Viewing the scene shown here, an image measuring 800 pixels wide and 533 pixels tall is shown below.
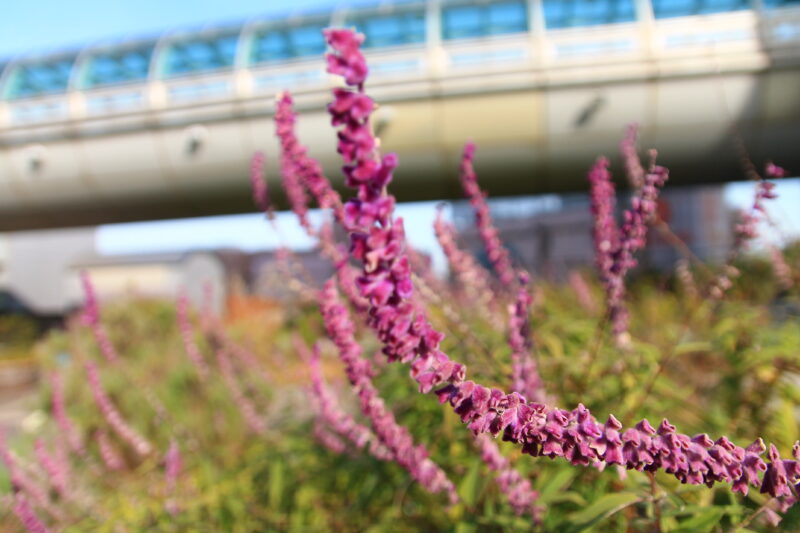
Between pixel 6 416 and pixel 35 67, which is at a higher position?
pixel 35 67

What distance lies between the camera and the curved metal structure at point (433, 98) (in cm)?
1023

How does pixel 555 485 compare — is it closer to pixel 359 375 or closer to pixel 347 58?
pixel 359 375

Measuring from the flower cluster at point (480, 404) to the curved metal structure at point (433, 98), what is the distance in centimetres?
1003

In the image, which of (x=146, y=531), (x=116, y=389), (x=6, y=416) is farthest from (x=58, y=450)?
(x=6, y=416)

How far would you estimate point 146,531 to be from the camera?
220cm

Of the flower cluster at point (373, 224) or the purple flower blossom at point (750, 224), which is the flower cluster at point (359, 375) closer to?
the flower cluster at point (373, 224)

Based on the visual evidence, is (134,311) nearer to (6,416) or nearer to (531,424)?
(6,416)

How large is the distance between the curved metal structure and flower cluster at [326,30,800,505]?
10.0m

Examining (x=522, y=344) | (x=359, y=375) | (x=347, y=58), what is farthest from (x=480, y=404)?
(x=522, y=344)

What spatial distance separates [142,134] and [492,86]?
8733mm

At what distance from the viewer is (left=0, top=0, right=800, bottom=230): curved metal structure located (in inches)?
403

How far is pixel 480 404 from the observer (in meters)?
0.65

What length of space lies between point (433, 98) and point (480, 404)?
11.4 meters

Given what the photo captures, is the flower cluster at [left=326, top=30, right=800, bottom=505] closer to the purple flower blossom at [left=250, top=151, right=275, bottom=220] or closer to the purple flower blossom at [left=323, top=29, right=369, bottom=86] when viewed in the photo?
the purple flower blossom at [left=323, top=29, right=369, bottom=86]
